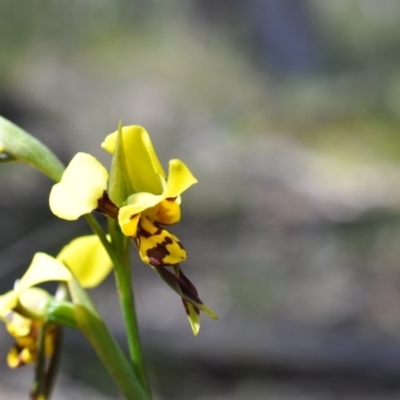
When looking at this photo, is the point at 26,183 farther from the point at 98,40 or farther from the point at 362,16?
the point at 362,16

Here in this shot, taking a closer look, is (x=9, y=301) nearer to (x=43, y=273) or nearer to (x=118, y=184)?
(x=43, y=273)

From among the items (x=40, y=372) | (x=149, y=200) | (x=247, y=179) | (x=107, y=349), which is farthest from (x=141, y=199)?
(x=247, y=179)

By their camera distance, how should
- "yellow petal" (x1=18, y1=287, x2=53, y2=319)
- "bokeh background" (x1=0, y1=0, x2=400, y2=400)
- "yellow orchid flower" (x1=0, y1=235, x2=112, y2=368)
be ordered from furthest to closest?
"bokeh background" (x1=0, y1=0, x2=400, y2=400) → "yellow petal" (x1=18, y1=287, x2=53, y2=319) → "yellow orchid flower" (x1=0, y1=235, x2=112, y2=368)

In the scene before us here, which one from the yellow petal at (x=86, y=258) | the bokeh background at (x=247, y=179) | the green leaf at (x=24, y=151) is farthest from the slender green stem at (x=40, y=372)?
the bokeh background at (x=247, y=179)

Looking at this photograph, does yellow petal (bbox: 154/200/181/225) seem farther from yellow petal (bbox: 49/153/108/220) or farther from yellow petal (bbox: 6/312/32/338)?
yellow petal (bbox: 6/312/32/338)

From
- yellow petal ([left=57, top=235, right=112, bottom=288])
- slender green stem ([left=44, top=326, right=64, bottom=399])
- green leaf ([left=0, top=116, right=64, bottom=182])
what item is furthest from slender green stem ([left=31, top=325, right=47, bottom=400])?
green leaf ([left=0, top=116, right=64, bottom=182])

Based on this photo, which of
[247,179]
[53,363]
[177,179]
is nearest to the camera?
[177,179]

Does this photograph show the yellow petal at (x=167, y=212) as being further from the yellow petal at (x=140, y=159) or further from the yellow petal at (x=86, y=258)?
the yellow petal at (x=86, y=258)
